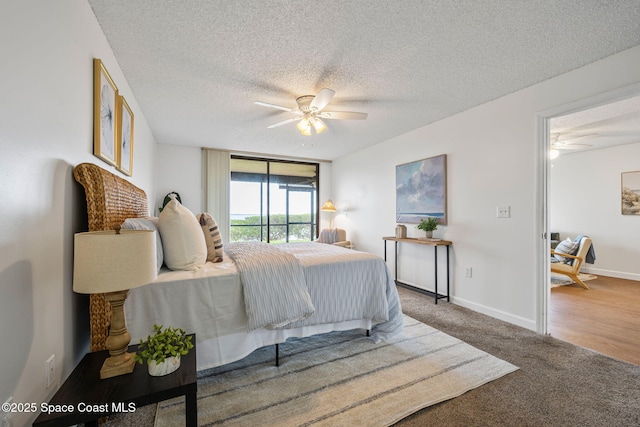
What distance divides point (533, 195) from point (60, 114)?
12.1 ft

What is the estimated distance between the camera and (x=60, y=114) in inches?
52.2

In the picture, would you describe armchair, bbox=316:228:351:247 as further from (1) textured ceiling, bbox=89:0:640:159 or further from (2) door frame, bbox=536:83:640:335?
(2) door frame, bbox=536:83:640:335

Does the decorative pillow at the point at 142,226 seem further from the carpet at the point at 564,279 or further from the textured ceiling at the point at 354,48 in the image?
the carpet at the point at 564,279

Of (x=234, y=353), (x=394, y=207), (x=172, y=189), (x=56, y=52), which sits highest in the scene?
(x=56, y=52)

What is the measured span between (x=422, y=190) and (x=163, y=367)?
369cm

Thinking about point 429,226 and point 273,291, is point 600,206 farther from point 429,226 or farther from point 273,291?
point 273,291

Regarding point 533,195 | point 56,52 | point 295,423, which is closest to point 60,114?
point 56,52

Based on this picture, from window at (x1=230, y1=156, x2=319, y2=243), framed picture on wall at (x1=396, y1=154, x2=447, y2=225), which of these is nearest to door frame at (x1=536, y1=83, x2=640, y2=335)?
framed picture on wall at (x1=396, y1=154, x2=447, y2=225)

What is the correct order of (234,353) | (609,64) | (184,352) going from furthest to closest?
(609,64), (234,353), (184,352)

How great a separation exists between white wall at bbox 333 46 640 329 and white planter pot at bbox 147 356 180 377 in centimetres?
314

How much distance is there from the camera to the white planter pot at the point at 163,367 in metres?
1.19

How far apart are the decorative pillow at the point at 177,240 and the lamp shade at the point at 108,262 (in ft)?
2.78

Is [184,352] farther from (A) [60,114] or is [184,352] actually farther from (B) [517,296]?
(B) [517,296]

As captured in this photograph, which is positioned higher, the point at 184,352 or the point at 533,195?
the point at 533,195
